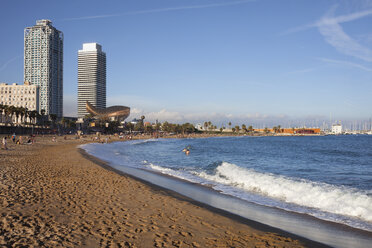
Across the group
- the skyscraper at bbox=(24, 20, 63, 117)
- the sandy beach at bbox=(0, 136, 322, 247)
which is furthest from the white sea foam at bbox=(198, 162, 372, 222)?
the skyscraper at bbox=(24, 20, 63, 117)

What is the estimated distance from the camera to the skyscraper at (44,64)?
16362 centimetres

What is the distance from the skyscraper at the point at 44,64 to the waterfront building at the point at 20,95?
21799 mm

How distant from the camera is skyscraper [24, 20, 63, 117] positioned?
163625 millimetres

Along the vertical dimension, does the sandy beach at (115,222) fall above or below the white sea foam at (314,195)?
above

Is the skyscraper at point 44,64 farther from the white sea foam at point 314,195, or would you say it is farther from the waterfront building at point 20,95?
the white sea foam at point 314,195

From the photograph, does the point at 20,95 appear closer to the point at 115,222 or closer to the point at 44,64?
the point at 44,64

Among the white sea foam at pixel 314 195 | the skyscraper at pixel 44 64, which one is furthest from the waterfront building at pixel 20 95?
the white sea foam at pixel 314 195

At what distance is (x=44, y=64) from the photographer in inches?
6486

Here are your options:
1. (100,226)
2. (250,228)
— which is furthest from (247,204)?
(100,226)

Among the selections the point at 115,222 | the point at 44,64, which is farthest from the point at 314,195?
the point at 44,64

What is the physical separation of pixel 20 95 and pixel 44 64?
3366 cm

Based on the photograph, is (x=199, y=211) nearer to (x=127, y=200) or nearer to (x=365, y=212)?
(x=127, y=200)

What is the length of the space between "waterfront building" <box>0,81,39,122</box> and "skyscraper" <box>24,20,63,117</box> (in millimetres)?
21799

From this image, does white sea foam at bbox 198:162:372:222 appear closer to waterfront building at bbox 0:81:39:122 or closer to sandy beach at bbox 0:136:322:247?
Result: sandy beach at bbox 0:136:322:247
